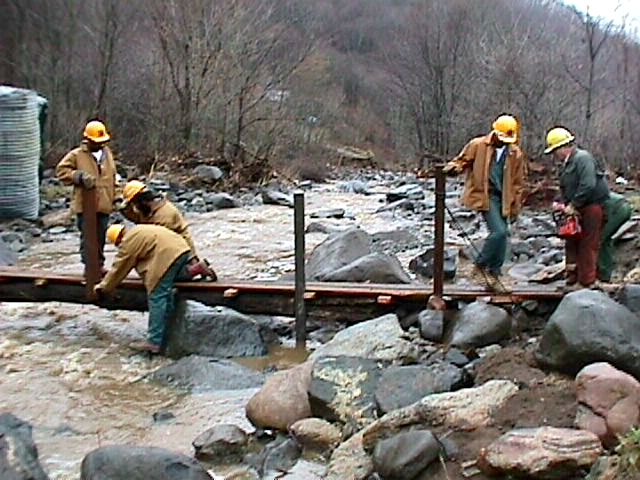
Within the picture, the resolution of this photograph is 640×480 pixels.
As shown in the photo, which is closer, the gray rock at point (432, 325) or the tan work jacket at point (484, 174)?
the gray rock at point (432, 325)

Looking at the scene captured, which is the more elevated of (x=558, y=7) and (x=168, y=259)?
(x=558, y=7)

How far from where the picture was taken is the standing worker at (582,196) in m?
7.03

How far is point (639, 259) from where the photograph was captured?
9.73 meters

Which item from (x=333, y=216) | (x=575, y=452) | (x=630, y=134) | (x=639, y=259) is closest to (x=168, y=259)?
(x=575, y=452)

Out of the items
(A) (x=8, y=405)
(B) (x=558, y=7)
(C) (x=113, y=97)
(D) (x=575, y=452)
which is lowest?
(A) (x=8, y=405)

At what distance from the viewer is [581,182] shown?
23.0 ft

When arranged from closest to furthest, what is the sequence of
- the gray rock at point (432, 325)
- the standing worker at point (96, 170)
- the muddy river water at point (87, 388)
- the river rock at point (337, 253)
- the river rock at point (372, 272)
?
the muddy river water at point (87, 388), the gray rock at point (432, 325), the standing worker at point (96, 170), the river rock at point (372, 272), the river rock at point (337, 253)

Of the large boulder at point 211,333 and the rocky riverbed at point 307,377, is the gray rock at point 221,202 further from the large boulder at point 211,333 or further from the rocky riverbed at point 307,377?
the large boulder at point 211,333

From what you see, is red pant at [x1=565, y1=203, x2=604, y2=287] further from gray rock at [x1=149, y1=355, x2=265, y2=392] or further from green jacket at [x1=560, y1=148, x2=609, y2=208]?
gray rock at [x1=149, y1=355, x2=265, y2=392]

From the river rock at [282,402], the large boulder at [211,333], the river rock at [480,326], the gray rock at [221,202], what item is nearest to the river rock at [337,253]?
the large boulder at [211,333]

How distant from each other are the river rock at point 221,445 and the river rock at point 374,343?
1.02 m

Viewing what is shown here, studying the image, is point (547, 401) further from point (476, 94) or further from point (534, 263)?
point (476, 94)

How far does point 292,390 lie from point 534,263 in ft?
20.5

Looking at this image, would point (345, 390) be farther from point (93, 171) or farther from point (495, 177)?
point (93, 171)
